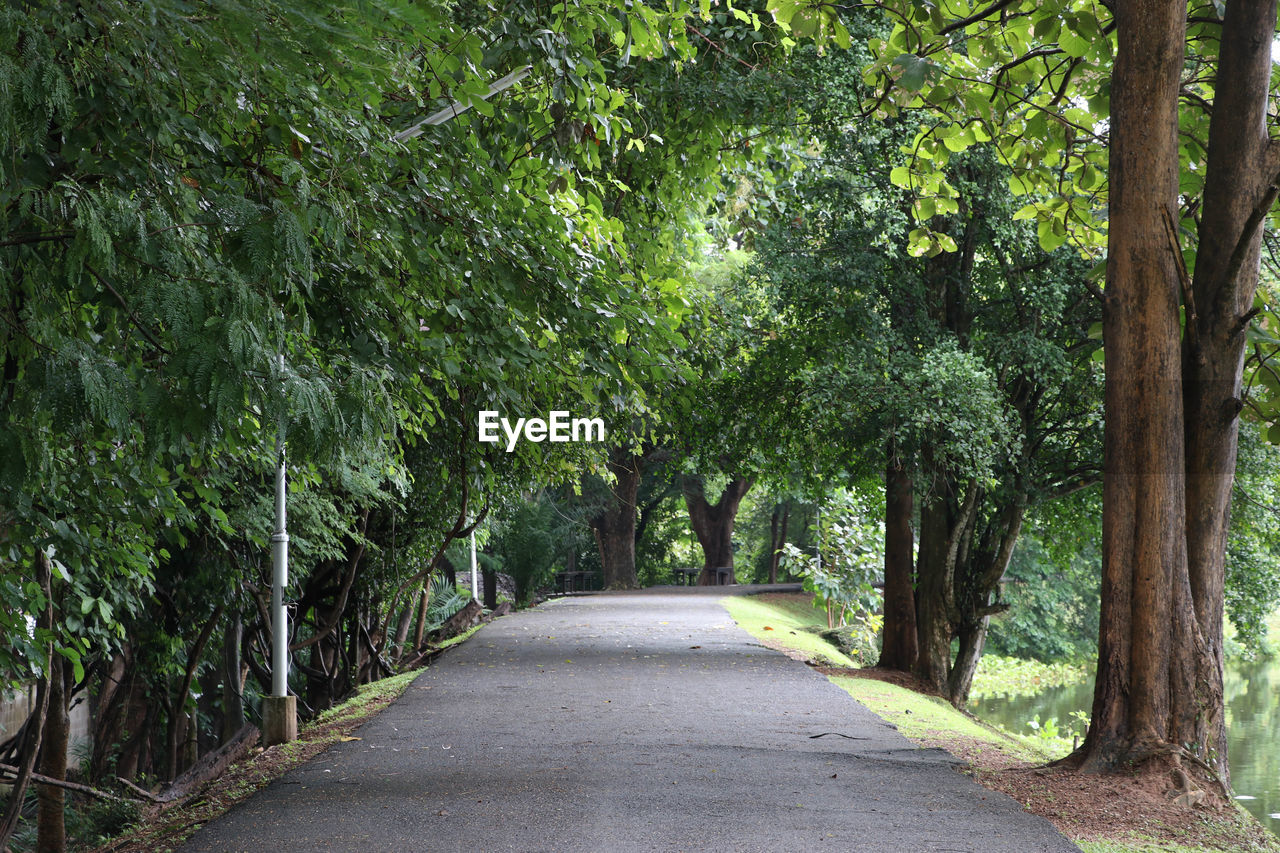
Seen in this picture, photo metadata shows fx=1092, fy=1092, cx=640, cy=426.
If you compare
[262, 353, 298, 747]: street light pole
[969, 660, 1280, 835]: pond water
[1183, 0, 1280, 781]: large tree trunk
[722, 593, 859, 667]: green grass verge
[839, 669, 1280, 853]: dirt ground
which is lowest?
[969, 660, 1280, 835]: pond water

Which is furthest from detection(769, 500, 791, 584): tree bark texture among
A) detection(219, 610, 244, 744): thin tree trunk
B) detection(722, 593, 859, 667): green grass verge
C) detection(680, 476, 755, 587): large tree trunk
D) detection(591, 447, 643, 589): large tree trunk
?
detection(219, 610, 244, 744): thin tree trunk

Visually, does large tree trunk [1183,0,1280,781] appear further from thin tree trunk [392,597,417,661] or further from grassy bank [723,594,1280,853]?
thin tree trunk [392,597,417,661]

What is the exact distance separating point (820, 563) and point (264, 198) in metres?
19.0

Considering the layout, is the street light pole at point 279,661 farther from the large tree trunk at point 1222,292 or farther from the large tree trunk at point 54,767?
the large tree trunk at point 1222,292

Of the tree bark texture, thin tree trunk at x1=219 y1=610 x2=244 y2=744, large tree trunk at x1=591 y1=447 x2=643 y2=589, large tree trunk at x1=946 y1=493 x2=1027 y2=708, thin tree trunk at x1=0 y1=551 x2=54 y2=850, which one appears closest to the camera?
thin tree trunk at x1=0 y1=551 x2=54 y2=850

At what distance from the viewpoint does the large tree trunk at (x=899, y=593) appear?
16.1 metres

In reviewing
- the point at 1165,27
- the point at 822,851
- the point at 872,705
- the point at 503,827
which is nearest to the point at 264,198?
the point at 503,827

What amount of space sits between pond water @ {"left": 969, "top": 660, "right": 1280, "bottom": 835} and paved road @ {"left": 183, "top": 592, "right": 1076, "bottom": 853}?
37.8 feet

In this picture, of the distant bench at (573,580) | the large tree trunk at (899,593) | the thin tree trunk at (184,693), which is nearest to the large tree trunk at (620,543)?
the distant bench at (573,580)

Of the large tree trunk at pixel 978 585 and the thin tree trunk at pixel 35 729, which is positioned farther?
the large tree trunk at pixel 978 585

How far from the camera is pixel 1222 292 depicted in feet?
23.1

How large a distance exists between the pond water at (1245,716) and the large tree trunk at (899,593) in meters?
6.21

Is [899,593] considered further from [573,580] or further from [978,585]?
[573,580]

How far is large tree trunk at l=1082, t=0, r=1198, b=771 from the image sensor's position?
6.64 meters
